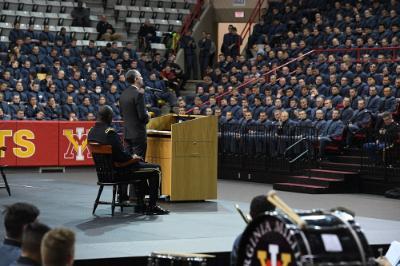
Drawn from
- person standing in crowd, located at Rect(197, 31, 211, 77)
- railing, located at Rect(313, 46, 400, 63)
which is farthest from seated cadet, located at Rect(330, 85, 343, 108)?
person standing in crowd, located at Rect(197, 31, 211, 77)

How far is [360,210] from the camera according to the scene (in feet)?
49.8

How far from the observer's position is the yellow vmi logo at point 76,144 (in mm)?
23938

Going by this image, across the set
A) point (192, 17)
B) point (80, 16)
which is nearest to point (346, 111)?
point (80, 16)

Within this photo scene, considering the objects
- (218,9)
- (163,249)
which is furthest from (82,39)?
(163,249)

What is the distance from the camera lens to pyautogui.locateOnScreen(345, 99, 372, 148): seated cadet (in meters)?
20.0

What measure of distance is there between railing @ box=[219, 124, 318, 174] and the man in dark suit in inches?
281

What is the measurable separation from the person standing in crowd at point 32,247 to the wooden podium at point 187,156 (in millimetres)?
9511

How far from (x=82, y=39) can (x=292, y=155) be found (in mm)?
12256

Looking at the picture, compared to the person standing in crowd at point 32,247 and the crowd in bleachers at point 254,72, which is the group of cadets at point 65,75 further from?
the person standing in crowd at point 32,247

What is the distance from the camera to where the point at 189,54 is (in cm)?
3130

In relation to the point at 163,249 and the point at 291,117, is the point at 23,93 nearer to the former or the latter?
the point at 291,117

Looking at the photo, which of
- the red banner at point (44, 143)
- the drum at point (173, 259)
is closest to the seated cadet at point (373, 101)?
the red banner at point (44, 143)

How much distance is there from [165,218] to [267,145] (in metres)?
8.54

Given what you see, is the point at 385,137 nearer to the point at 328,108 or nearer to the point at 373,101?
the point at 373,101
